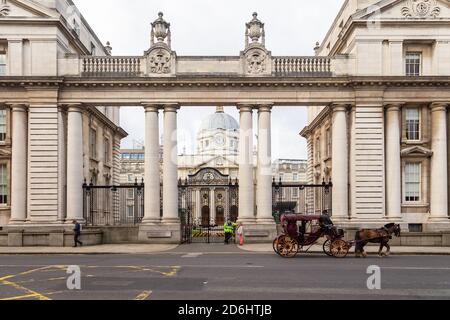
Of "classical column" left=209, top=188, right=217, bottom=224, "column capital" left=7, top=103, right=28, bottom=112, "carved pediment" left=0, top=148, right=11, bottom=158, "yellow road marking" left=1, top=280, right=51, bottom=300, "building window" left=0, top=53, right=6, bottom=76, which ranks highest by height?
"building window" left=0, top=53, right=6, bottom=76

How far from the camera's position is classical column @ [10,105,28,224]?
105ft

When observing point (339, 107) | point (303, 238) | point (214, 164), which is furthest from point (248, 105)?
point (214, 164)

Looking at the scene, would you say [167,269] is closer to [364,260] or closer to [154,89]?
[364,260]

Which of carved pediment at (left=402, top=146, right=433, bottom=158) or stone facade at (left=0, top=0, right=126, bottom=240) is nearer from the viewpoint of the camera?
stone facade at (left=0, top=0, right=126, bottom=240)

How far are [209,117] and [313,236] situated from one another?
104 m

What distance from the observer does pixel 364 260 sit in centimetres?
2166

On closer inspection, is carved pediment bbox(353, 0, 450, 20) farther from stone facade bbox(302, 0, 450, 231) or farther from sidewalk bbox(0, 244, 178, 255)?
sidewalk bbox(0, 244, 178, 255)

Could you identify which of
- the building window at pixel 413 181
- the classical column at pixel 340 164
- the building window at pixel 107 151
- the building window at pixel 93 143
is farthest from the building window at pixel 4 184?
the building window at pixel 413 181

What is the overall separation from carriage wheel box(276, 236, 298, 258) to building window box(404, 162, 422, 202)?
13379 mm

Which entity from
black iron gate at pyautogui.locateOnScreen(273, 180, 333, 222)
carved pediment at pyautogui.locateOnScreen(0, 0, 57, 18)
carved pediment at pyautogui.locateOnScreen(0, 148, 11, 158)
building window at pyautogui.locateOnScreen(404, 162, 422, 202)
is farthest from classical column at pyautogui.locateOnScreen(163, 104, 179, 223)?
building window at pyautogui.locateOnScreen(404, 162, 422, 202)

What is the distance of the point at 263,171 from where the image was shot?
32406 millimetres

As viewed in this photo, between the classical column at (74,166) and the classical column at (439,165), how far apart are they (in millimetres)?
20789

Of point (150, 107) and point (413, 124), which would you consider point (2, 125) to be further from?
point (413, 124)

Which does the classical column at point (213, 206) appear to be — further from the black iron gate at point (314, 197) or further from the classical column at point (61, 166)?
the classical column at point (61, 166)
